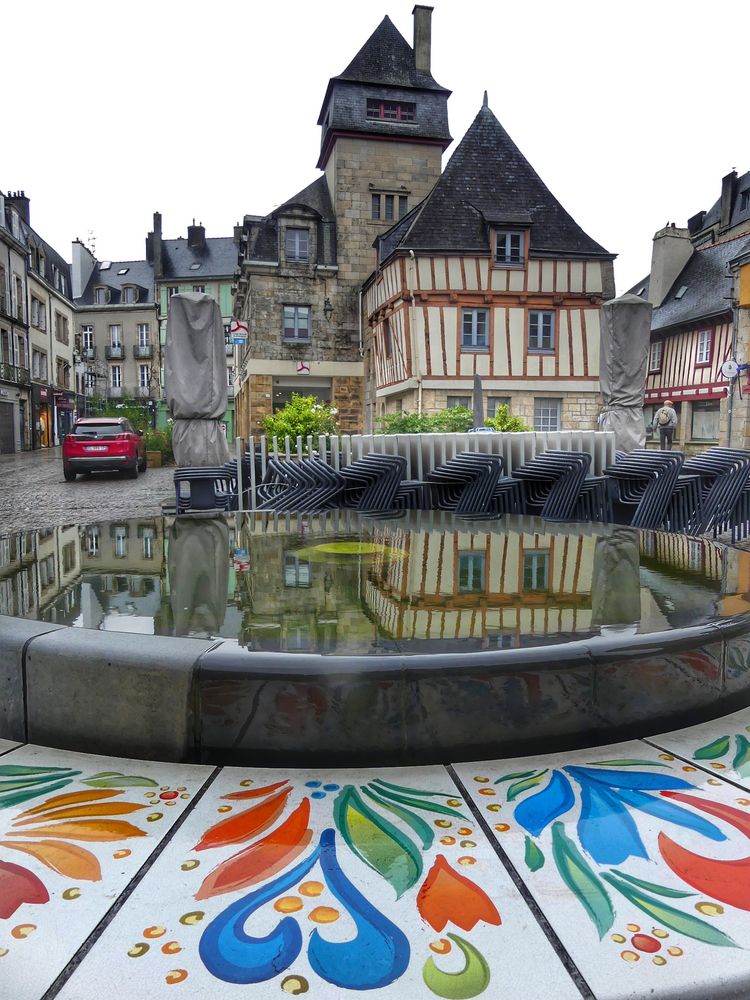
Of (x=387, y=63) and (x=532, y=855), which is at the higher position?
(x=387, y=63)

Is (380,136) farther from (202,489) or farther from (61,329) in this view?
(61,329)

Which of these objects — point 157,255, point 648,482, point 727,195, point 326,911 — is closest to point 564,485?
point 648,482

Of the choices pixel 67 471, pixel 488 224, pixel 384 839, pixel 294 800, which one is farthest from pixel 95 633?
pixel 488 224

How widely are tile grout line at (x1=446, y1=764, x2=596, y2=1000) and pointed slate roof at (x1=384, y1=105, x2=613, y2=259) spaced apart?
1982 cm

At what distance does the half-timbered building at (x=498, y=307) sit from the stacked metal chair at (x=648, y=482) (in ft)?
44.6

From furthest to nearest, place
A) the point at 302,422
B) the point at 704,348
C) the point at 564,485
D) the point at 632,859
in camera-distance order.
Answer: the point at 704,348
the point at 302,422
the point at 564,485
the point at 632,859

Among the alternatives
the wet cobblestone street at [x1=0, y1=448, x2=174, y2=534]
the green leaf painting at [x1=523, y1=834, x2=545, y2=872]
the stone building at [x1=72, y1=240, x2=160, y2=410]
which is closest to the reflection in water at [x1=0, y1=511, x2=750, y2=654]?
the green leaf painting at [x1=523, y1=834, x2=545, y2=872]

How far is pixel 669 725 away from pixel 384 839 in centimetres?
123

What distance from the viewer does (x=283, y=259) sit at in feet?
83.6

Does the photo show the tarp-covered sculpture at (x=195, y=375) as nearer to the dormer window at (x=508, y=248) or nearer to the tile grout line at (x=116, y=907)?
the tile grout line at (x=116, y=907)

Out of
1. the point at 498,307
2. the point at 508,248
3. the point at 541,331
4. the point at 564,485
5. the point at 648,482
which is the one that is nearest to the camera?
the point at 648,482

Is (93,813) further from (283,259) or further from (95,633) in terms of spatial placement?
(283,259)

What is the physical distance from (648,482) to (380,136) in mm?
22689

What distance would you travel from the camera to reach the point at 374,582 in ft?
13.8
